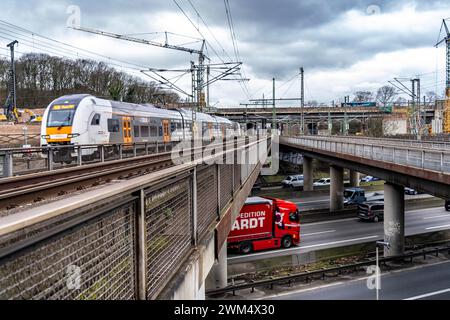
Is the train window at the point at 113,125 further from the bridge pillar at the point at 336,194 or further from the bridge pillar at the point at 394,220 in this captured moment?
the bridge pillar at the point at 336,194

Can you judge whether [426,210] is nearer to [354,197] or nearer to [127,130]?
[354,197]

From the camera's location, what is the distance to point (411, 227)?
106 ft

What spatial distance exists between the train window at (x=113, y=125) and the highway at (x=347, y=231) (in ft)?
34.2

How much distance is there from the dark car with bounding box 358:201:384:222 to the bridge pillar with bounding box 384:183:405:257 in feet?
26.9

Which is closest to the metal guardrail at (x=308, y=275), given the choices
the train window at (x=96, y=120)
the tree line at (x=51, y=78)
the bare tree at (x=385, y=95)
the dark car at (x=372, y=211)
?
the dark car at (x=372, y=211)

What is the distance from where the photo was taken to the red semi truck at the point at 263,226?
78.2 feet

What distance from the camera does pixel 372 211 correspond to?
33.8 m

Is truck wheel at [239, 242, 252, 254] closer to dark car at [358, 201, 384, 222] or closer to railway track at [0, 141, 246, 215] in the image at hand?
railway track at [0, 141, 246, 215]

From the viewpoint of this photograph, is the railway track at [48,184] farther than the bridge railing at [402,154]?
No

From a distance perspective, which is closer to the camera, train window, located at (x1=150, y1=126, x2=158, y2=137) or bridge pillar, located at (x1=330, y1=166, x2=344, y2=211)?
train window, located at (x1=150, y1=126, x2=158, y2=137)

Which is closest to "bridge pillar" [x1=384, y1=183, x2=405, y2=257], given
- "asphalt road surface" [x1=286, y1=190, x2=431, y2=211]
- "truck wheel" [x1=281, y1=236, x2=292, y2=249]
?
"truck wheel" [x1=281, y1=236, x2=292, y2=249]

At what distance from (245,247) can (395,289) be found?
356 inches

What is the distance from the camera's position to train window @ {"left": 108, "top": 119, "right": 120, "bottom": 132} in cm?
2200

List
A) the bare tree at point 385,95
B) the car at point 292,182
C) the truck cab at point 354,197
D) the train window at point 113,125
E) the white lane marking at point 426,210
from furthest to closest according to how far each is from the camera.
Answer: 1. the bare tree at point 385,95
2. the car at point 292,182
3. the truck cab at point 354,197
4. the white lane marking at point 426,210
5. the train window at point 113,125
